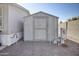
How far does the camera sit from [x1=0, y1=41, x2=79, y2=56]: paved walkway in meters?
3.50

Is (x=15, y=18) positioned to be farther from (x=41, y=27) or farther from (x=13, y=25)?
(x=41, y=27)

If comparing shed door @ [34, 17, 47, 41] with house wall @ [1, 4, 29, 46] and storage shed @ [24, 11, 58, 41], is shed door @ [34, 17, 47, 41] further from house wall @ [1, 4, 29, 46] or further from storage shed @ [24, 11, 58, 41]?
house wall @ [1, 4, 29, 46]

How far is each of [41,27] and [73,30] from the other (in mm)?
813

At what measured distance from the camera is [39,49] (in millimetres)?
3574

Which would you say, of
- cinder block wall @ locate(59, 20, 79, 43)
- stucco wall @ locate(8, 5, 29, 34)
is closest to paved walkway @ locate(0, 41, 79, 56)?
cinder block wall @ locate(59, 20, 79, 43)

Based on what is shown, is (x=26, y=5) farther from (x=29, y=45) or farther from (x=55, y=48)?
(x=55, y=48)

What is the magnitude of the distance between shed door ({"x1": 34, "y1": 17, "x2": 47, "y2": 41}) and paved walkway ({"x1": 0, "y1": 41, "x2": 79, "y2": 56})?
0.51 ft

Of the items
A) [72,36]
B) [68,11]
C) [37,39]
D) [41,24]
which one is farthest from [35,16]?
[72,36]

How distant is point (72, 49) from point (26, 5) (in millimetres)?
1584

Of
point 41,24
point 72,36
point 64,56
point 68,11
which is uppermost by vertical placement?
point 68,11

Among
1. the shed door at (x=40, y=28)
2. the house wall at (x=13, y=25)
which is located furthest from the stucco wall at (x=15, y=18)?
the shed door at (x=40, y=28)

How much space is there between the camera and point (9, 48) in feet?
11.7

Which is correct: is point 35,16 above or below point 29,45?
above

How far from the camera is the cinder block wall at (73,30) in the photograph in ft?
11.5
